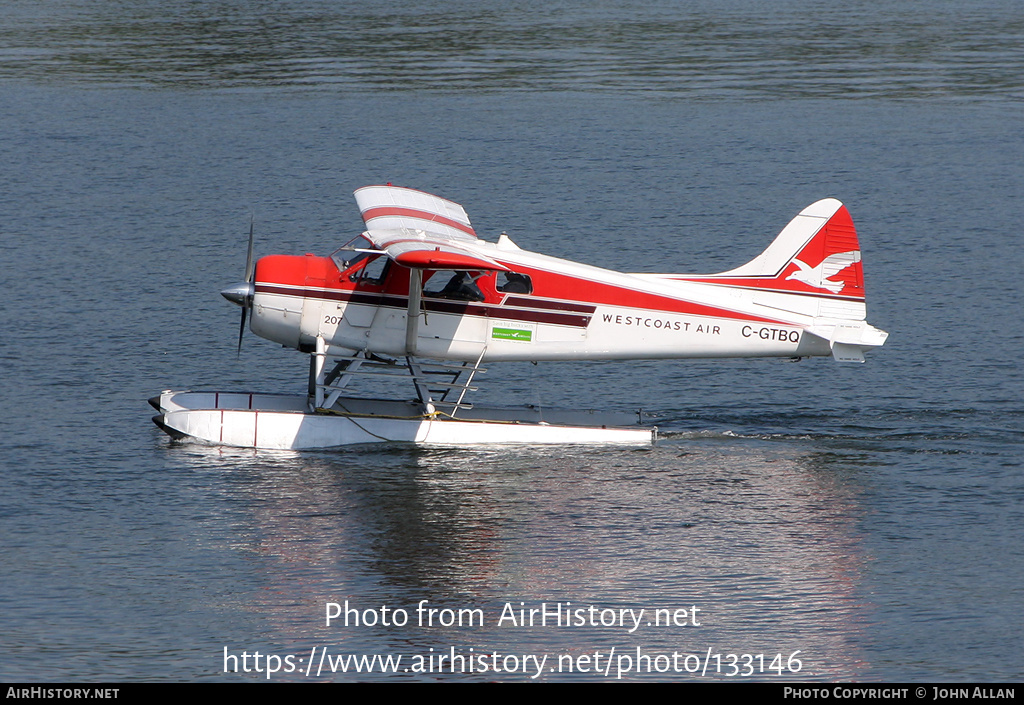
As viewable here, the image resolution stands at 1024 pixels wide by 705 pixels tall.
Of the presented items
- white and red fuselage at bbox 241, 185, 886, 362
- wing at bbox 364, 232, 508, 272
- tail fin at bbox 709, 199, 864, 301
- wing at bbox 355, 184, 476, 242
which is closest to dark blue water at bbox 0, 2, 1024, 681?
white and red fuselage at bbox 241, 185, 886, 362

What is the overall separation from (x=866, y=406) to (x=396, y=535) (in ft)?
33.6

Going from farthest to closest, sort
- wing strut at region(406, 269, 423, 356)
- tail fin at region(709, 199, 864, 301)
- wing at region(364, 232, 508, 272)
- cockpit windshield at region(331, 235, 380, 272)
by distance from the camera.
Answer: tail fin at region(709, 199, 864, 301) < cockpit windshield at region(331, 235, 380, 272) < wing strut at region(406, 269, 423, 356) < wing at region(364, 232, 508, 272)

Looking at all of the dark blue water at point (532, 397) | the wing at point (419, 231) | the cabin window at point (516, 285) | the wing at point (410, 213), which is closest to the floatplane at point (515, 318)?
the cabin window at point (516, 285)

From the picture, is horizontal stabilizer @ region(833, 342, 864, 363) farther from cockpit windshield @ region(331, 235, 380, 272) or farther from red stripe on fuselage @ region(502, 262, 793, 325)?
cockpit windshield @ region(331, 235, 380, 272)

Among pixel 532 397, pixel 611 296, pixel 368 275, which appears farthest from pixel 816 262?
pixel 368 275

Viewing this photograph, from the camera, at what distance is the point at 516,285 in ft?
71.7

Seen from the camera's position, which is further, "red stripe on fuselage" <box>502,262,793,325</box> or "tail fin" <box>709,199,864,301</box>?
"tail fin" <box>709,199,864,301</box>

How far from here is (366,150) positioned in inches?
1802

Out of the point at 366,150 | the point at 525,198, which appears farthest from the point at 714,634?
the point at 366,150

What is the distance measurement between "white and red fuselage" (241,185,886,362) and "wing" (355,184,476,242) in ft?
1.32

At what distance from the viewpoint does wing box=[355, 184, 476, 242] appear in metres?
22.7

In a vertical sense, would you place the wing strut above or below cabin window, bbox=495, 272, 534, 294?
below

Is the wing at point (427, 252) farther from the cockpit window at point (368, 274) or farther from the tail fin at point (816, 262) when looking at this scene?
the tail fin at point (816, 262)

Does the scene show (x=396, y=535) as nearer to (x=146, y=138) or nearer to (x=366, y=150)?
(x=366, y=150)
